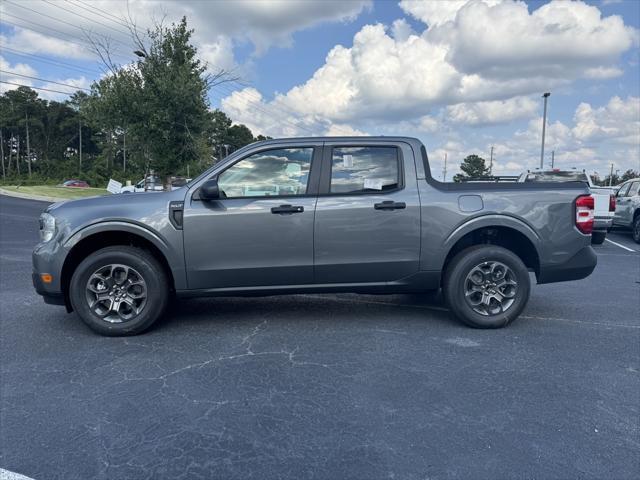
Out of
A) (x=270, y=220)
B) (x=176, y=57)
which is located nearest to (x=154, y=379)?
(x=270, y=220)

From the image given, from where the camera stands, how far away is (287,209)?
4371mm

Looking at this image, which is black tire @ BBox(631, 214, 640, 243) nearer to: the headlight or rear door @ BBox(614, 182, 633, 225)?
rear door @ BBox(614, 182, 633, 225)

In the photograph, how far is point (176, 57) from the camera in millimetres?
19672

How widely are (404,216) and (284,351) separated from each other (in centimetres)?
170

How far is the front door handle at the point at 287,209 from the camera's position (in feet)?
14.3

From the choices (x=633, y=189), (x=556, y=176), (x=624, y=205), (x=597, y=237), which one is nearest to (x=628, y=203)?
(x=624, y=205)

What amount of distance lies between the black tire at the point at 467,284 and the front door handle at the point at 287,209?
1.63m

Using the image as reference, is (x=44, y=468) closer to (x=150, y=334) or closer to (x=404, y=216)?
(x=150, y=334)

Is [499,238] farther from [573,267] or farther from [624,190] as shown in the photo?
[624,190]

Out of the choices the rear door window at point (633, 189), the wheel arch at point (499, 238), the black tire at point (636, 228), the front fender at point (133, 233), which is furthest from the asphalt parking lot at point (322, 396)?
the rear door window at point (633, 189)

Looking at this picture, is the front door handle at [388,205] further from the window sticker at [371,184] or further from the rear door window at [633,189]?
the rear door window at [633,189]

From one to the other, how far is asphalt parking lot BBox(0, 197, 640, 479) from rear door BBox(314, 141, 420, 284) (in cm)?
63

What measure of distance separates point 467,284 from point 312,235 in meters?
1.61

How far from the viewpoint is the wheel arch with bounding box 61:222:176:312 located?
4.30m
